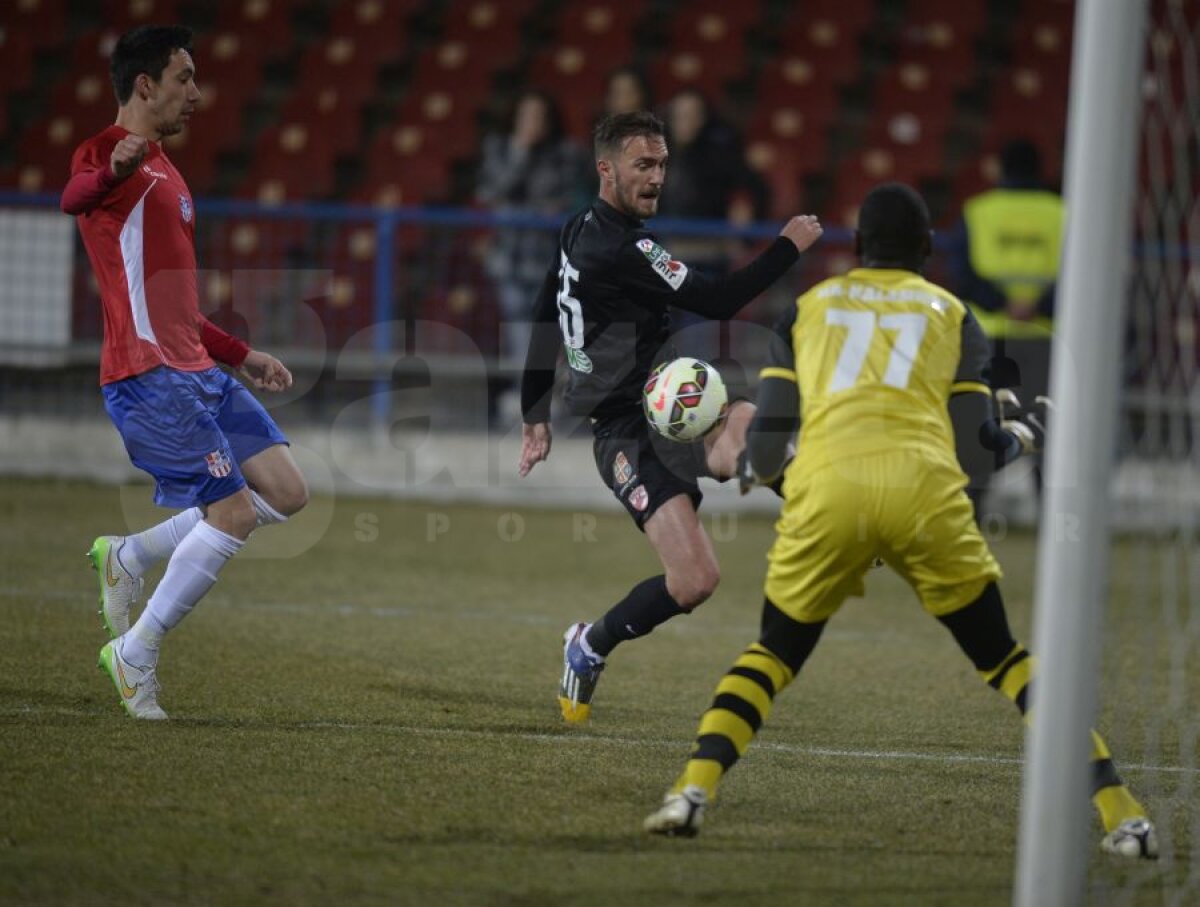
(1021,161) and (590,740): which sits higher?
(1021,161)

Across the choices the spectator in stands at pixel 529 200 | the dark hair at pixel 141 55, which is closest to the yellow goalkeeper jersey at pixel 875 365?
the dark hair at pixel 141 55

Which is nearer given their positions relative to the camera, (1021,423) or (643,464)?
(1021,423)

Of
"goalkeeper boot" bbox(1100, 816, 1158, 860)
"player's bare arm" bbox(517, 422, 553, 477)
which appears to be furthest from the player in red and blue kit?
"goalkeeper boot" bbox(1100, 816, 1158, 860)

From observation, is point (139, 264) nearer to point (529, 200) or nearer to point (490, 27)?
point (529, 200)

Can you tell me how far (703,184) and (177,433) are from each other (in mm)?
7050

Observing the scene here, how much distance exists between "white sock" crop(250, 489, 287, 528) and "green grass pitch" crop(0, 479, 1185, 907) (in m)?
0.61

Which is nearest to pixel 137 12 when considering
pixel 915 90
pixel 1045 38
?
pixel 915 90

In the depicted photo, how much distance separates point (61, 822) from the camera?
13.7ft

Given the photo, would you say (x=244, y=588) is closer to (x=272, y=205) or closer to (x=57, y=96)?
(x=272, y=205)

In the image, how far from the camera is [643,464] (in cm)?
591

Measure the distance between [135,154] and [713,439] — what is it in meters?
2.14

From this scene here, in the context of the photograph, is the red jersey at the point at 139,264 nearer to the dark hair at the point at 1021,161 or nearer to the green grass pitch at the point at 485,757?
the green grass pitch at the point at 485,757

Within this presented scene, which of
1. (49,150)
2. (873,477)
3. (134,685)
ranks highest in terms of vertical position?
(49,150)

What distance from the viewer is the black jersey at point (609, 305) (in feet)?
18.8
